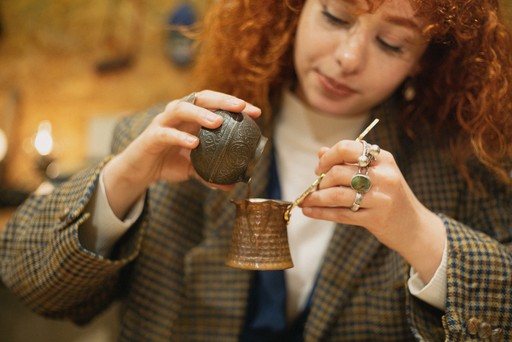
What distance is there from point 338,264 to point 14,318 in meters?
1.91

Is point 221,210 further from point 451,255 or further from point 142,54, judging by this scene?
point 142,54

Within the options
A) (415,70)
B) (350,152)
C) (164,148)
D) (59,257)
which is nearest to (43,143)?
(59,257)

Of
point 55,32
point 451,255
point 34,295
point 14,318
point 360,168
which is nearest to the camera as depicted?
point 360,168

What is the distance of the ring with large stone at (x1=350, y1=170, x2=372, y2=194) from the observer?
99 cm

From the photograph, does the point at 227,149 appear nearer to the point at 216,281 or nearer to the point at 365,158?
the point at 365,158

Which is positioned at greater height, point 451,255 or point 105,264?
point 451,255

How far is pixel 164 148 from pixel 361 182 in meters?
0.45

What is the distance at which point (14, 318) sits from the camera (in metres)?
2.59

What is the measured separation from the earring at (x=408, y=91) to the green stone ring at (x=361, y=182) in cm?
69

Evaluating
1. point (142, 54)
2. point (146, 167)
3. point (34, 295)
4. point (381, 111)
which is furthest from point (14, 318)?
point (381, 111)

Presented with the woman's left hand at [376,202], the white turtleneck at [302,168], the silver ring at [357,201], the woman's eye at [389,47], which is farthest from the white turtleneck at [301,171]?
the silver ring at [357,201]

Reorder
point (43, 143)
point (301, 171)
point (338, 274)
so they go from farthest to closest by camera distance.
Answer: point (43, 143), point (301, 171), point (338, 274)

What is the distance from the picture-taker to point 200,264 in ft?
4.81

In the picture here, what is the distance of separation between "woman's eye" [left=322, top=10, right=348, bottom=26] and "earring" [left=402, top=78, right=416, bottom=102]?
0.39 metres
